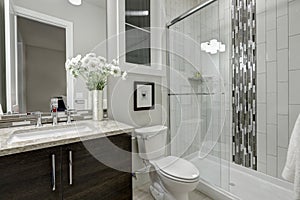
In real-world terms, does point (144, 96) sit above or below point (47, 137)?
above

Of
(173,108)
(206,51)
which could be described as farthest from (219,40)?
(173,108)

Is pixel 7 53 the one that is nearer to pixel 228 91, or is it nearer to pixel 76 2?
pixel 76 2

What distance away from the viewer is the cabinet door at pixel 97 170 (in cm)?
104

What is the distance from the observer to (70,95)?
→ 158 cm

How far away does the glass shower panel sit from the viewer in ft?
7.20

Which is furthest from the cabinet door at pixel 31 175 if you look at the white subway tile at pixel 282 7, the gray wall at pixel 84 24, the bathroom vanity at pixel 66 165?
the white subway tile at pixel 282 7

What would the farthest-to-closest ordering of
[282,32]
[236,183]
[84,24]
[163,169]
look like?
[236,183], [282,32], [84,24], [163,169]

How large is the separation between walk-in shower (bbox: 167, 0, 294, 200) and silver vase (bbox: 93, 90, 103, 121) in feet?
3.26

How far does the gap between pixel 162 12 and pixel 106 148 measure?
6.05 feet

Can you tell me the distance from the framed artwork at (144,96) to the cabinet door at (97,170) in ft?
2.15

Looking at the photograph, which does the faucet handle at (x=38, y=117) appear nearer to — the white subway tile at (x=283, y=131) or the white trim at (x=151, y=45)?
the white trim at (x=151, y=45)

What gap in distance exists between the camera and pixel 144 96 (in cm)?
204

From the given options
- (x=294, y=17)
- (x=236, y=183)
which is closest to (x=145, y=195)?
(x=236, y=183)

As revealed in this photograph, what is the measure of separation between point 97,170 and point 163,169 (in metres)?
0.62
